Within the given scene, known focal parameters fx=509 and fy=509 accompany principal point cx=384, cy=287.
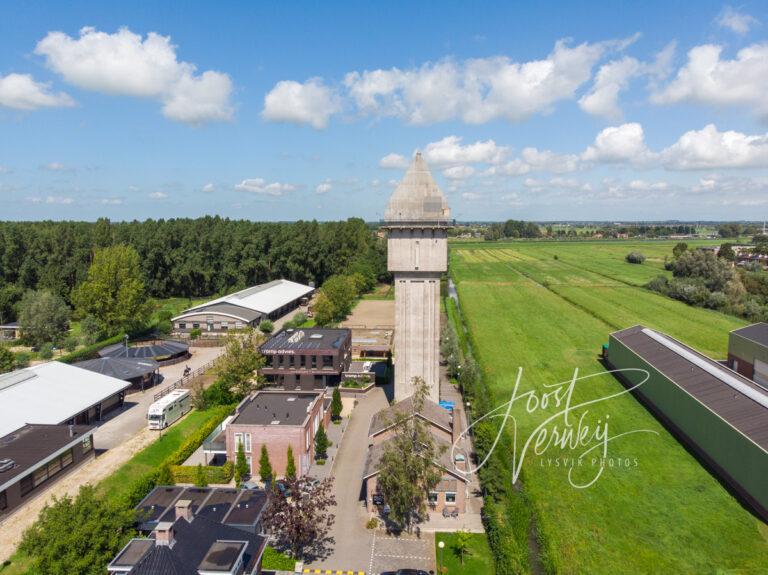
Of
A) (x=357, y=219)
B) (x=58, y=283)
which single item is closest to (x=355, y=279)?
(x=357, y=219)

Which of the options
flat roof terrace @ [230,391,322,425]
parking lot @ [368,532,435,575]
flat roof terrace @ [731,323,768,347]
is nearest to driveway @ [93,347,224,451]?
flat roof terrace @ [230,391,322,425]

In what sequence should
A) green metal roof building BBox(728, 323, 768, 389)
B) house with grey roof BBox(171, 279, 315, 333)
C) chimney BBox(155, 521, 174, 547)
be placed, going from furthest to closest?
house with grey roof BBox(171, 279, 315, 333) < green metal roof building BBox(728, 323, 768, 389) < chimney BBox(155, 521, 174, 547)

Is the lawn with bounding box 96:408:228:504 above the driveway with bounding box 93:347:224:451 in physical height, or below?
below

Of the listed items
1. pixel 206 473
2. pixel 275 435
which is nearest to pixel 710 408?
pixel 275 435

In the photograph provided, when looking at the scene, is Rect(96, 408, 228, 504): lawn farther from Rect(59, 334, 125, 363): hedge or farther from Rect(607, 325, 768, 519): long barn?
Rect(607, 325, 768, 519): long barn

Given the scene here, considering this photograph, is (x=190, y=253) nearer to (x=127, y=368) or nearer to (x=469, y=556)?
(x=127, y=368)
